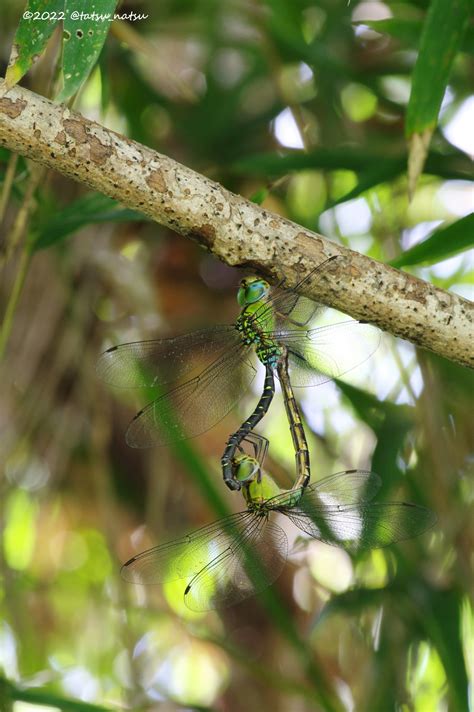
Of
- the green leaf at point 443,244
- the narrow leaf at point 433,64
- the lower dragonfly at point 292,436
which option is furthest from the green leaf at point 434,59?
the lower dragonfly at point 292,436

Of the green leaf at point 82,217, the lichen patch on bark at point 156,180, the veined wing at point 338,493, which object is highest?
the green leaf at point 82,217

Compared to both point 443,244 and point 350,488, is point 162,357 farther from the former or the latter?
point 443,244

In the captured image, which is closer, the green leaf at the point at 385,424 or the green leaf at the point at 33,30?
the green leaf at the point at 33,30

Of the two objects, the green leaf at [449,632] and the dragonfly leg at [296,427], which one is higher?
the dragonfly leg at [296,427]

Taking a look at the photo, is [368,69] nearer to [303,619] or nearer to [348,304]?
[348,304]

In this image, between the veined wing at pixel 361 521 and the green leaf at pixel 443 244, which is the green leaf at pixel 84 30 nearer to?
the green leaf at pixel 443 244

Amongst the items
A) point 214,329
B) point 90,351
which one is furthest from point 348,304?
point 90,351

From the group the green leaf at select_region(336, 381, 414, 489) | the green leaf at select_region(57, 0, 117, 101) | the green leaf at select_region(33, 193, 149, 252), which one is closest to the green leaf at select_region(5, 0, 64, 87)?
the green leaf at select_region(57, 0, 117, 101)
